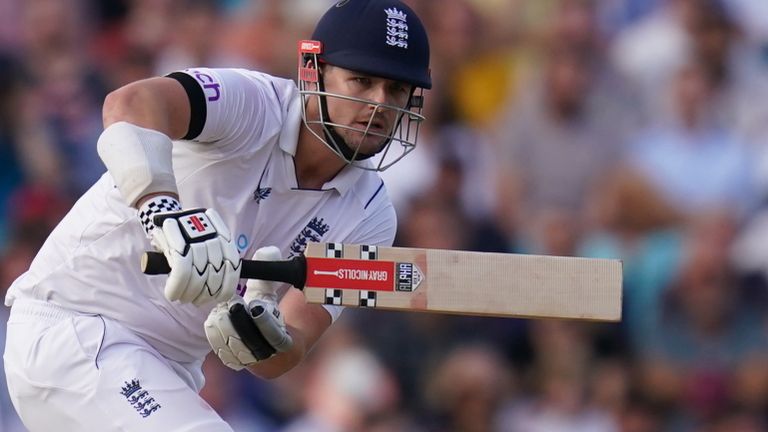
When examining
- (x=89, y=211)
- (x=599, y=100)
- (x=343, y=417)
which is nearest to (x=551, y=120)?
(x=599, y=100)

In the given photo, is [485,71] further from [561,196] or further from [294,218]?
[294,218]

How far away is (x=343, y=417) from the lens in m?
6.47

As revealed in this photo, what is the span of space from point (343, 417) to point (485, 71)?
6.96 feet

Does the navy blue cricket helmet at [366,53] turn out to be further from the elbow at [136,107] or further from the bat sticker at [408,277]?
the elbow at [136,107]

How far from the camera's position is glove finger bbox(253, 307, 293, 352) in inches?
134

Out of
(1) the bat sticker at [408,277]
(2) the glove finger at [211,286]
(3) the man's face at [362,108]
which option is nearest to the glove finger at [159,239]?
(2) the glove finger at [211,286]

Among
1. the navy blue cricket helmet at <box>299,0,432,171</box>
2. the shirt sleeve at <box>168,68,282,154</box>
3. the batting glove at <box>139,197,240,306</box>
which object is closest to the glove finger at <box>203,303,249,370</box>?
the batting glove at <box>139,197,240,306</box>

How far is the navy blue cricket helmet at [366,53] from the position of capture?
11.9 feet

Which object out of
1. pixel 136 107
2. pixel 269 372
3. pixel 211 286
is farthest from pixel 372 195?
pixel 211 286

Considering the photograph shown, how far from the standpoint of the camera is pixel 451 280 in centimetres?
337

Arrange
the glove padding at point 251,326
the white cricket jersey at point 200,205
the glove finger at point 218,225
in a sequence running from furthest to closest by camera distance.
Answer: the white cricket jersey at point 200,205
the glove padding at point 251,326
the glove finger at point 218,225

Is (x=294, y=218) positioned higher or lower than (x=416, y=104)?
lower

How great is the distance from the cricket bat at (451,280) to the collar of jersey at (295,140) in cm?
48

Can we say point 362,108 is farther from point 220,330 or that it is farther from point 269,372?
point 269,372
